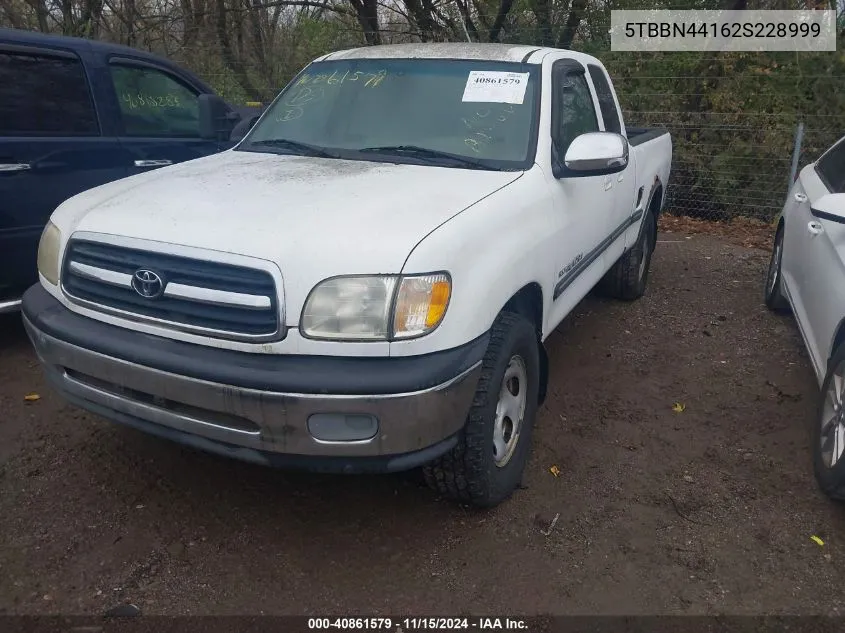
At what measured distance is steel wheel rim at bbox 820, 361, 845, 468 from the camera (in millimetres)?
3119

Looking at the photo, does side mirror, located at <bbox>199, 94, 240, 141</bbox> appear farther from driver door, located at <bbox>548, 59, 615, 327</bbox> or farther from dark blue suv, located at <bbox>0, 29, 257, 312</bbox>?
driver door, located at <bbox>548, 59, 615, 327</bbox>

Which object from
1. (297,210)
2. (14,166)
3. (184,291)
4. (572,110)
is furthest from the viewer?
(14,166)

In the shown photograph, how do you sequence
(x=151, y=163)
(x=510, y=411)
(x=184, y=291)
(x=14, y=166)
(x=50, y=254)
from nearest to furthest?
(x=184, y=291)
(x=50, y=254)
(x=510, y=411)
(x=14, y=166)
(x=151, y=163)

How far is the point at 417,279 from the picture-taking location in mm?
2400

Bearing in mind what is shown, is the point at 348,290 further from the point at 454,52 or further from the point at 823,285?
the point at 823,285

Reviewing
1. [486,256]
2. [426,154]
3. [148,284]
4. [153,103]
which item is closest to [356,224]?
[486,256]

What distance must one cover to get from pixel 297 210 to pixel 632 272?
145 inches

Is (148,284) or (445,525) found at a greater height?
(148,284)

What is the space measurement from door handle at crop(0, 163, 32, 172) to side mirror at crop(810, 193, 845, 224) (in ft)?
14.2

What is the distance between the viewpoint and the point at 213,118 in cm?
450

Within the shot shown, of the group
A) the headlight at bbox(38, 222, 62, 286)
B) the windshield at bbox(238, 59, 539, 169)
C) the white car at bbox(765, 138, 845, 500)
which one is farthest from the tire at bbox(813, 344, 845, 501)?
the headlight at bbox(38, 222, 62, 286)

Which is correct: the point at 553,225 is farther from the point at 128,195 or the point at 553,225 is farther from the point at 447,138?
the point at 128,195

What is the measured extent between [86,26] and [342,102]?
10.4 m

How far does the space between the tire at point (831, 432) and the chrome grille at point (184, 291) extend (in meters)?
2.38
